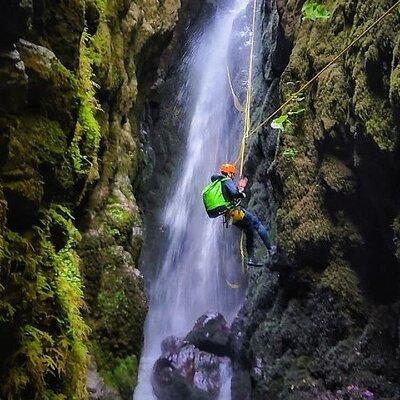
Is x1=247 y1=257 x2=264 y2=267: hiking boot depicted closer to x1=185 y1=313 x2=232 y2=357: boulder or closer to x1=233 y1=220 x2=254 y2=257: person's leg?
x1=233 y1=220 x2=254 y2=257: person's leg

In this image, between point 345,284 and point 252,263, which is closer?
point 345,284

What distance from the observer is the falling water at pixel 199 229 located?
17609mm

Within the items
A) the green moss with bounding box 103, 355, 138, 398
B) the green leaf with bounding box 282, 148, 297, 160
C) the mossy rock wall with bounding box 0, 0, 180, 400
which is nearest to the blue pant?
the green leaf with bounding box 282, 148, 297, 160

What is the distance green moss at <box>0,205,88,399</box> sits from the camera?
8.66 ft

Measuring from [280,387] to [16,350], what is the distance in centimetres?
658

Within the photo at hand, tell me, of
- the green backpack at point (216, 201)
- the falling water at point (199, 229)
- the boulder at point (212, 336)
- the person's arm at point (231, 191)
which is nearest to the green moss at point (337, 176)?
the person's arm at point (231, 191)

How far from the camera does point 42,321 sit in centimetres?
300

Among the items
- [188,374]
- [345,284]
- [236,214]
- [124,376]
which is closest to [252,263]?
[236,214]

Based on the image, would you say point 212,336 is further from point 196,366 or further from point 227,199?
point 227,199

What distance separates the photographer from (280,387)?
27.1 ft

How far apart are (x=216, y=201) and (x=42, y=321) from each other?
186 inches

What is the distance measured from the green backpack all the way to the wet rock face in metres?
6.51

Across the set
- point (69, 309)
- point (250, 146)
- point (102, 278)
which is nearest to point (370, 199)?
point (102, 278)

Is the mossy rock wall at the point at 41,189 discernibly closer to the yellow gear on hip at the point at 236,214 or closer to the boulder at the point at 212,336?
the yellow gear on hip at the point at 236,214
